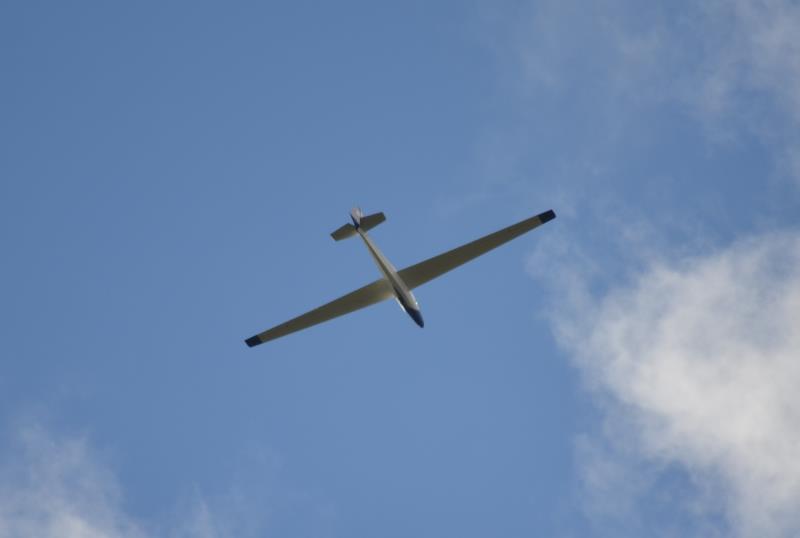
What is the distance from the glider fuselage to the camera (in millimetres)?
56188

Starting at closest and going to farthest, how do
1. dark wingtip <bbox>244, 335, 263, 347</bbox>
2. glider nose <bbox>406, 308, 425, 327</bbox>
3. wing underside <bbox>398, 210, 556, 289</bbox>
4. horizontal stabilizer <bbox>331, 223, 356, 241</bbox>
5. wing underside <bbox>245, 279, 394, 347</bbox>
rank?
wing underside <bbox>398, 210, 556, 289</bbox> → horizontal stabilizer <bbox>331, 223, 356, 241</bbox> → glider nose <bbox>406, 308, 425, 327</bbox> → wing underside <bbox>245, 279, 394, 347</bbox> → dark wingtip <bbox>244, 335, 263, 347</bbox>

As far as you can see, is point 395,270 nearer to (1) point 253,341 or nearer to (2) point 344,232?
(2) point 344,232

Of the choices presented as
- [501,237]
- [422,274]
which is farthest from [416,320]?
[501,237]

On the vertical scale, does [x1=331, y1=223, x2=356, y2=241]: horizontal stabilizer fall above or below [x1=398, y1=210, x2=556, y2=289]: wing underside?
above

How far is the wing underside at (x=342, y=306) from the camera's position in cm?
5703

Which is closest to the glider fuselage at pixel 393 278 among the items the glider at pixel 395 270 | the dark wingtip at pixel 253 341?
the glider at pixel 395 270

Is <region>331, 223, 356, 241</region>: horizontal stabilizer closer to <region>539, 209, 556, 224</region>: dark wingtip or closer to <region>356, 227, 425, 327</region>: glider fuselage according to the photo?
<region>356, 227, 425, 327</region>: glider fuselage

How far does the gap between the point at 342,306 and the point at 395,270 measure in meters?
3.52

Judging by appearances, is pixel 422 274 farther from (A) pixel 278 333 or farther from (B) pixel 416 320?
(A) pixel 278 333

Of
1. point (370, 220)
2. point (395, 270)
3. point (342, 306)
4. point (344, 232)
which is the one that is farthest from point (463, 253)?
point (342, 306)

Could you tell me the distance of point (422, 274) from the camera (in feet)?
185

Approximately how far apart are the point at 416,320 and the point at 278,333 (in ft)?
24.6

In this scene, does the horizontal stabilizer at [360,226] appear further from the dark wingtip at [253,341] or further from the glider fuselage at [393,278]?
the dark wingtip at [253,341]

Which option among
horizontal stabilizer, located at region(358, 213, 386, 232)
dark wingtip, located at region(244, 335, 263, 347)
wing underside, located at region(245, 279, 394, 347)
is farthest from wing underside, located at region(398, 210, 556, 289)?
dark wingtip, located at region(244, 335, 263, 347)
